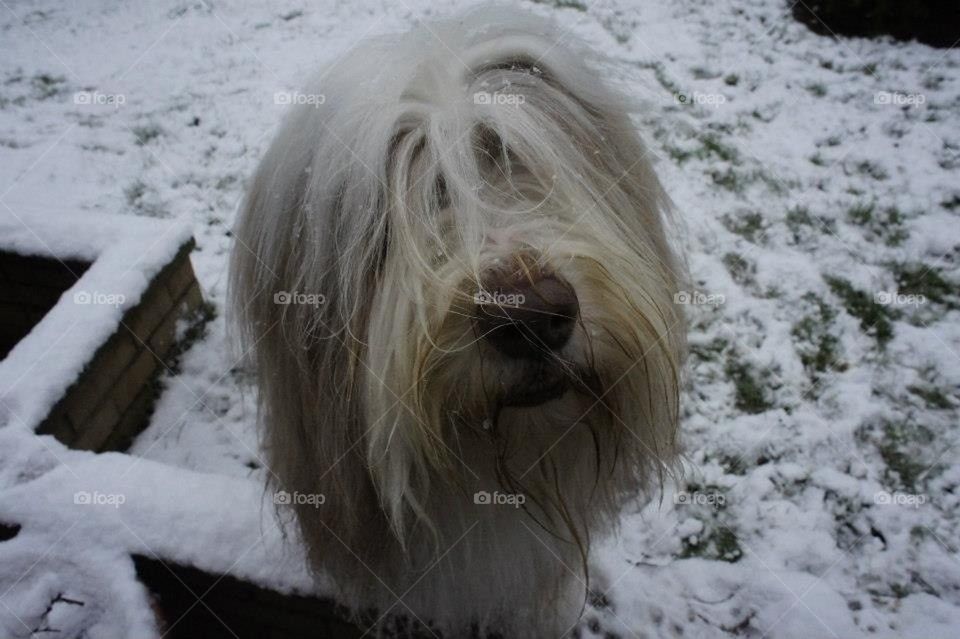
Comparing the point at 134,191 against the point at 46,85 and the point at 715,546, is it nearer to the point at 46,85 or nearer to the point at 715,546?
the point at 46,85

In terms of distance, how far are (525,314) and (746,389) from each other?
221 cm

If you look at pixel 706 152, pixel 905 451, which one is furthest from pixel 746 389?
pixel 706 152

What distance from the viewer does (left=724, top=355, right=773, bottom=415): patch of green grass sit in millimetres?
3045

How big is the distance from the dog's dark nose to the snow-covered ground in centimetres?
90

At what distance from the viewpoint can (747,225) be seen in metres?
3.78

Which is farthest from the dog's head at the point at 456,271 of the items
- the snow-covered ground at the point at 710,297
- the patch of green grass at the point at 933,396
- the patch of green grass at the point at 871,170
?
the patch of green grass at the point at 871,170

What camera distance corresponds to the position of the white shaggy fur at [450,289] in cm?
135

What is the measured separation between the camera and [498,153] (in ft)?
4.99

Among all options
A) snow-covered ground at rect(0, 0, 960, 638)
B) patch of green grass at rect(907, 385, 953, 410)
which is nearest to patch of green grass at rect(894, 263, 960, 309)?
snow-covered ground at rect(0, 0, 960, 638)

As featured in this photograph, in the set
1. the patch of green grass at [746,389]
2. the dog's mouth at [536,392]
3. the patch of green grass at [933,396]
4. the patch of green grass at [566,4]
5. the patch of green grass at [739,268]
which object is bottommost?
the patch of green grass at [746,389]

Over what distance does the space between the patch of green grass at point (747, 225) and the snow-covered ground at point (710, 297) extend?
0.02 m

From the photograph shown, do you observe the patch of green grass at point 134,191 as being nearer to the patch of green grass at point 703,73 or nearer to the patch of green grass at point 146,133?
the patch of green grass at point 146,133

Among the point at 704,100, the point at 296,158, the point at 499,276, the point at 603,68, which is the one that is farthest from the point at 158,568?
the point at 704,100

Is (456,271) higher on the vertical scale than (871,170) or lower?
higher
